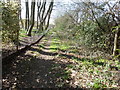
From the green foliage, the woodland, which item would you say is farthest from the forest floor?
the green foliage

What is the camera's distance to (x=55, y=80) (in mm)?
4289

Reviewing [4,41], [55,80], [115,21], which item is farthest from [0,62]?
[115,21]

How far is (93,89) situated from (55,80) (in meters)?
1.34

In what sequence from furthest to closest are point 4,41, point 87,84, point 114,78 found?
1. point 4,41
2. point 114,78
3. point 87,84

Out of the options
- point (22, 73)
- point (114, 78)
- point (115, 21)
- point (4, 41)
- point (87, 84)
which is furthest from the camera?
point (115, 21)

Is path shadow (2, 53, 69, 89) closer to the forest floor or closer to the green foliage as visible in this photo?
the forest floor

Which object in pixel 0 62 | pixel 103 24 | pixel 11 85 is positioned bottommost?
pixel 11 85

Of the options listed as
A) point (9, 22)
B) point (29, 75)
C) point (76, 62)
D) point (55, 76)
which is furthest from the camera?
point (76, 62)

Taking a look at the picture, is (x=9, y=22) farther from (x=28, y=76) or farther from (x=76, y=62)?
(x=76, y=62)

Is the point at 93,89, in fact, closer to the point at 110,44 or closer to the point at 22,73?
the point at 22,73

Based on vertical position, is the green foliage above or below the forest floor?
above

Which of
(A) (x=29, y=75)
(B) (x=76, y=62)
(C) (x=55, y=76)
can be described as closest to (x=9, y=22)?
(A) (x=29, y=75)

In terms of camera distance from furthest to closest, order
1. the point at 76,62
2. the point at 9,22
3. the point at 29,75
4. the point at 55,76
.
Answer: the point at 76,62 → the point at 9,22 → the point at 29,75 → the point at 55,76

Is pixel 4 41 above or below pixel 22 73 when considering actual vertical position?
above
